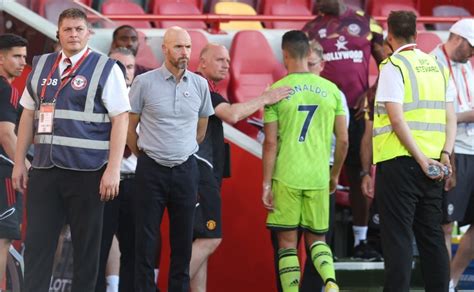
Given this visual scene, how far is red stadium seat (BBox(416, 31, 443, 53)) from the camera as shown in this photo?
1187 cm

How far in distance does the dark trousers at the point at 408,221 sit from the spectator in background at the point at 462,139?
102 centimetres

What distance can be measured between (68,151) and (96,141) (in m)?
0.19

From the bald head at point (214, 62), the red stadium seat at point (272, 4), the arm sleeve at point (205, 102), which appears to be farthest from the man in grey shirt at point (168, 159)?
the red stadium seat at point (272, 4)

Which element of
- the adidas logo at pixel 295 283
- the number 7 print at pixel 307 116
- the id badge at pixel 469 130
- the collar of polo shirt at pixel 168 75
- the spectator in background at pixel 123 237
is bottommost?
the adidas logo at pixel 295 283

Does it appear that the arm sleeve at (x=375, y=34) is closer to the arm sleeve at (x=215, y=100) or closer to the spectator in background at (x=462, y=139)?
the spectator in background at (x=462, y=139)

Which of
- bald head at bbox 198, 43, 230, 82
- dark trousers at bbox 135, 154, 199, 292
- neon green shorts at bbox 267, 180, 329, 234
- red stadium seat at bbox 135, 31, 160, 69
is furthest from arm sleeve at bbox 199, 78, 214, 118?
red stadium seat at bbox 135, 31, 160, 69

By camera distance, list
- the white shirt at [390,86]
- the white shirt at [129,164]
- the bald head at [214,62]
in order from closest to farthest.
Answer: the white shirt at [390,86], the white shirt at [129,164], the bald head at [214,62]

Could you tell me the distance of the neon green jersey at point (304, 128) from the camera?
27.9 feet

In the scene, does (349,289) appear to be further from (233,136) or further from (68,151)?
(68,151)

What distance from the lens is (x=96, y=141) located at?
7.32 m

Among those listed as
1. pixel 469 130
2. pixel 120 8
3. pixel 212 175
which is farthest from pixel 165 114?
pixel 120 8

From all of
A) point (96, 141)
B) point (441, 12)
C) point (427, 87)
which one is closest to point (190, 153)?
point (96, 141)

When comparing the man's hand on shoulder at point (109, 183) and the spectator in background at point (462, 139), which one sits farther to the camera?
the spectator in background at point (462, 139)

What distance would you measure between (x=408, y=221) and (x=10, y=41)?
3.04 meters
